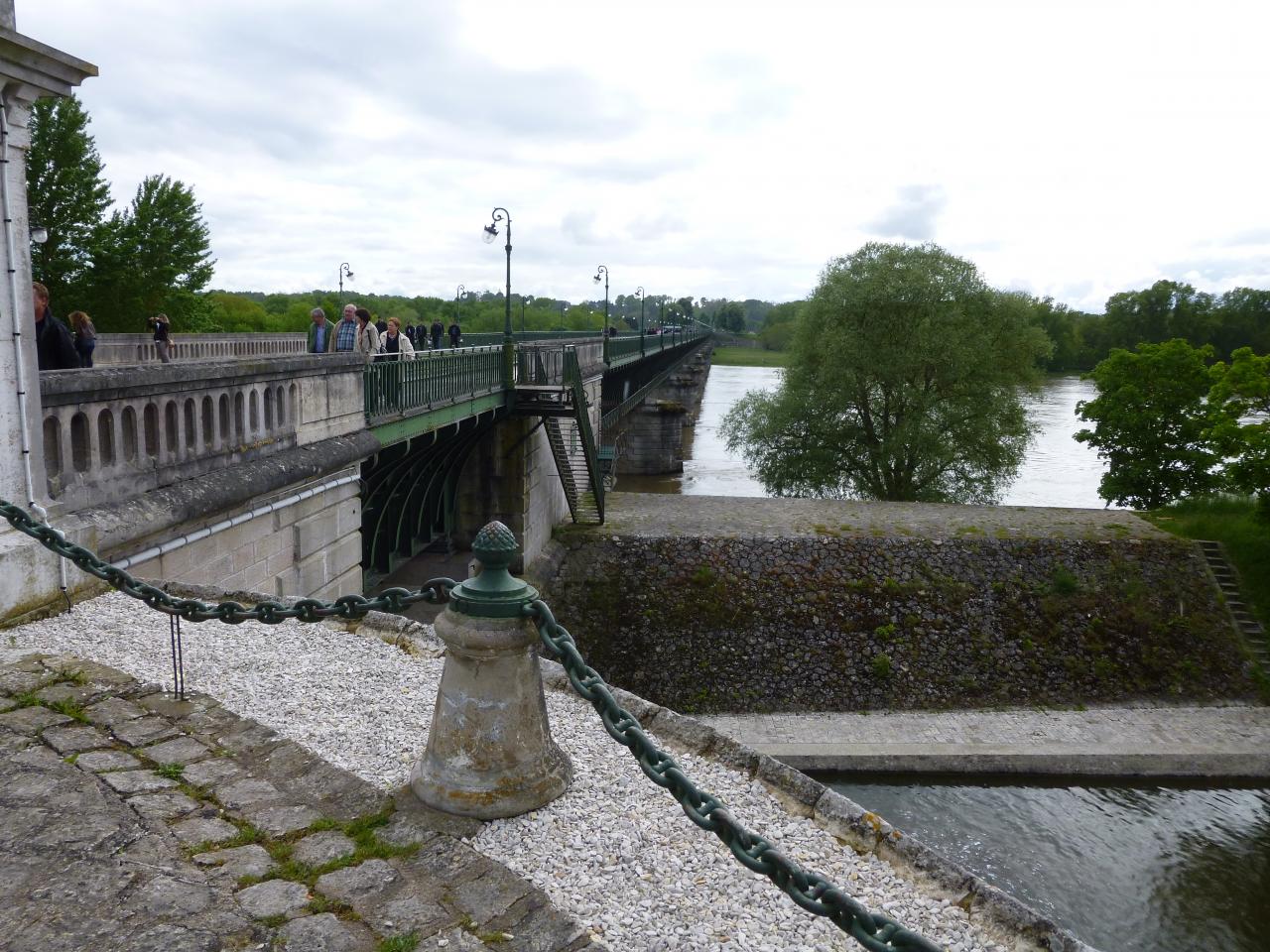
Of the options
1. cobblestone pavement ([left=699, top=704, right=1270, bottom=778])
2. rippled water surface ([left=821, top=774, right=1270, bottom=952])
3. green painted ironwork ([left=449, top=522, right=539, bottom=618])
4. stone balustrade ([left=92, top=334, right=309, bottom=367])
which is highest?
stone balustrade ([left=92, top=334, right=309, bottom=367])

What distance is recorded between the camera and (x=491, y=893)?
137 inches

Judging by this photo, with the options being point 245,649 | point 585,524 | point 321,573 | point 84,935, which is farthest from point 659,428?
Answer: point 84,935

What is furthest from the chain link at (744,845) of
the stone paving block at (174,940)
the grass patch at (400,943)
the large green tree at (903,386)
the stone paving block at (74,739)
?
the large green tree at (903,386)

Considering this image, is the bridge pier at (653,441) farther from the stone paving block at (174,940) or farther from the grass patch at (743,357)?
the grass patch at (743,357)

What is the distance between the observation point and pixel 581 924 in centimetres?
340

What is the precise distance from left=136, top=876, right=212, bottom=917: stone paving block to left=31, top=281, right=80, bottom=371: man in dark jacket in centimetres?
588

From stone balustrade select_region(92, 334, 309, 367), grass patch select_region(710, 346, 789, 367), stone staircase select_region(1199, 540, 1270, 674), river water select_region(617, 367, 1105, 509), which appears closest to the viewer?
stone balustrade select_region(92, 334, 309, 367)

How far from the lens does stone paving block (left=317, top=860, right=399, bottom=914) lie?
341 cm

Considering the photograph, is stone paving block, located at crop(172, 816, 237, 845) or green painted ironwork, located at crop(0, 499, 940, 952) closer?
green painted ironwork, located at crop(0, 499, 940, 952)

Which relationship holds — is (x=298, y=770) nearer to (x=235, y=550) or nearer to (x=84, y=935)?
(x=84, y=935)

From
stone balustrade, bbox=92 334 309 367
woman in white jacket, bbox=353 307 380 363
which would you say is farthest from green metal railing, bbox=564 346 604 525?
woman in white jacket, bbox=353 307 380 363

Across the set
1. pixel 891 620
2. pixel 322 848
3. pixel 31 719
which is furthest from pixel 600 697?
pixel 891 620

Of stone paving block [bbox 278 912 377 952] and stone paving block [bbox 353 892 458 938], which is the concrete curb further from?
stone paving block [bbox 278 912 377 952]

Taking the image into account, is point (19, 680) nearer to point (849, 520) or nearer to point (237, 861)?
point (237, 861)
